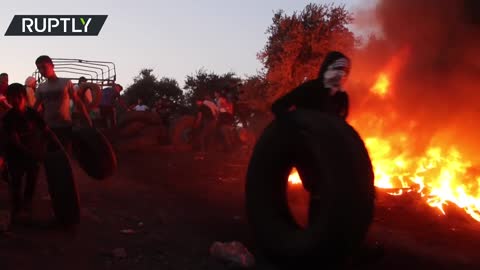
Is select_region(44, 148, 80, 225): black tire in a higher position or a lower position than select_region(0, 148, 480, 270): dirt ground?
higher

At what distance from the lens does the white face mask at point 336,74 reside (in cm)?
456

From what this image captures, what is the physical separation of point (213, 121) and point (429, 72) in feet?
22.2

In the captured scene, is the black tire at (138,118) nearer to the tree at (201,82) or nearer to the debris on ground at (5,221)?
the debris on ground at (5,221)

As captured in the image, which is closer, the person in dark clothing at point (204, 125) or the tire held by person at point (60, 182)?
the tire held by person at point (60, 182)

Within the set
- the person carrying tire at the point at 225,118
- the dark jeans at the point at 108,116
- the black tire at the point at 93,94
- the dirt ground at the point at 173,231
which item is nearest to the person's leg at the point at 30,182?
the dirt ground at the point at 173,231

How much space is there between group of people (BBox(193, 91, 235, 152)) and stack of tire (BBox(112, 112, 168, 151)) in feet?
4.77

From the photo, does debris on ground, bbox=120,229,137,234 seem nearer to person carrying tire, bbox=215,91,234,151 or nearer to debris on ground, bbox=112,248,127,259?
debris on ground, bbox=112,248,127,259

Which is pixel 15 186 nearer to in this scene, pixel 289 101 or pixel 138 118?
pixel 289 101

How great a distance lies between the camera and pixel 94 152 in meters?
7.48

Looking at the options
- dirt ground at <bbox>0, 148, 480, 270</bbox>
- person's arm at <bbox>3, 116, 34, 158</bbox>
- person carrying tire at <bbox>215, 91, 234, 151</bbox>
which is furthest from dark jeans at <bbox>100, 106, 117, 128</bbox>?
person's arm at <bbox>3, 116, 34, 158</bbox>

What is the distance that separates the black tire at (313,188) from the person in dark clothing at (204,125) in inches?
519

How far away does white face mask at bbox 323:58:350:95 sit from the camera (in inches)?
180

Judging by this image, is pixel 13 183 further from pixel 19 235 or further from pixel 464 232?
pixel 464 232

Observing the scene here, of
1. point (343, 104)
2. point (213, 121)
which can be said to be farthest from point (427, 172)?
point (343, 104)
